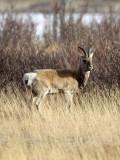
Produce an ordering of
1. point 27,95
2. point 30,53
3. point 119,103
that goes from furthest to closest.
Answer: point 30,53 < point 27,95 < point 119,103

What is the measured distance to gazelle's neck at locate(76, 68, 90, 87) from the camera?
32.1ft

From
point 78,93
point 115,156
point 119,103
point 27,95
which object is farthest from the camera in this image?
point 78,93

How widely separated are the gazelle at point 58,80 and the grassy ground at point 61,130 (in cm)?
24

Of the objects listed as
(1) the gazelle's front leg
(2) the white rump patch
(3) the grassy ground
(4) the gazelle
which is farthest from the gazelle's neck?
(2) the white rump patch

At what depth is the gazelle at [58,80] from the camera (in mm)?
9008

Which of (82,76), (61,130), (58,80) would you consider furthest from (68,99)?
(61,130)

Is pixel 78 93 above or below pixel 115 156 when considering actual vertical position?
below

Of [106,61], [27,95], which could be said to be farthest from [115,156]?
[106,61]

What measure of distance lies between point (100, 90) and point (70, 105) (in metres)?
1.14

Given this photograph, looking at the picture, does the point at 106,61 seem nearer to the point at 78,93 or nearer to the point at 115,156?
the point at 78,93

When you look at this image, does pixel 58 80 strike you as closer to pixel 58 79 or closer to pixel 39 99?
pixel 58 79

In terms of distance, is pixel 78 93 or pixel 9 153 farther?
pixel 78 93

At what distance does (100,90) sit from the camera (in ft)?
32.9

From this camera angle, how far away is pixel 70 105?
359 inches
